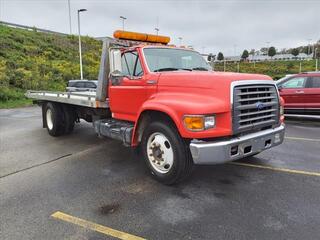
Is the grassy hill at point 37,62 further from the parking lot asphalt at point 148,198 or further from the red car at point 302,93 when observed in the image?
the parking lot asphalt at point 148,198

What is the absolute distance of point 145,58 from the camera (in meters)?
5.25

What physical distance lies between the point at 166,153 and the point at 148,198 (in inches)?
29.1

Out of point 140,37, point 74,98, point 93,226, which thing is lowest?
point 93,226

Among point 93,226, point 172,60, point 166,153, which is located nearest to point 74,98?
point 172,60

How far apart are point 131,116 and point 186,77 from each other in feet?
5.01

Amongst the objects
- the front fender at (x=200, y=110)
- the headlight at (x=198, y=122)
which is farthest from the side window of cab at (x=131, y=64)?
the headlight at (x=198, y=122)

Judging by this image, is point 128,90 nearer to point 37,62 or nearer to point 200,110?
point 200,110

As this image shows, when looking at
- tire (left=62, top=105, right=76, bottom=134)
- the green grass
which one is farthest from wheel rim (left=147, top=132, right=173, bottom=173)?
the green grass

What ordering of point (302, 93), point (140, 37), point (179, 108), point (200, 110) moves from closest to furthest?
1. point (200, 110)
2. point (179, 108)
3. point (140, 37)
4. point (302, 93)

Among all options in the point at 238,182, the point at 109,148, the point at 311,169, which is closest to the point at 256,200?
the point at 238,182

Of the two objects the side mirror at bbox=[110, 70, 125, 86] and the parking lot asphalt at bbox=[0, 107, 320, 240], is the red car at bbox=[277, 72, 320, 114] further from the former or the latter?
the side mirror at bbox=[110, 70, 125, 86]

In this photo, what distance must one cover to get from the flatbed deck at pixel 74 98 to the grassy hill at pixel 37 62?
10.2 meters

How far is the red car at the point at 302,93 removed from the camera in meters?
9.76

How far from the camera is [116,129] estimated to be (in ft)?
18.0
